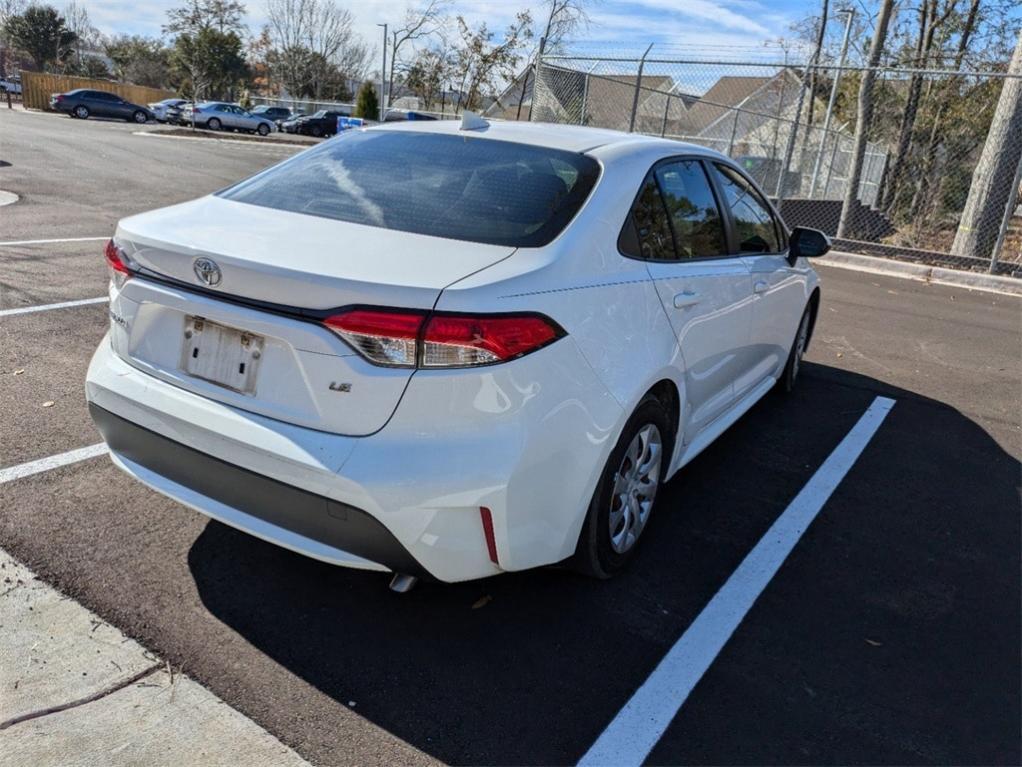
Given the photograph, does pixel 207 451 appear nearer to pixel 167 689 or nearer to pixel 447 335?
pixel 167 689

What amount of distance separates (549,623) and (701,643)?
546 millimetres

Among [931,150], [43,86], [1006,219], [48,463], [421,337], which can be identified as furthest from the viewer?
[43,86]

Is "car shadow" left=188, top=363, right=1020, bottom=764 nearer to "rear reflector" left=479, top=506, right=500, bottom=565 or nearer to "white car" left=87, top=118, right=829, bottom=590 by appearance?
"white car" left=87, top=118, right=829, bottom=590

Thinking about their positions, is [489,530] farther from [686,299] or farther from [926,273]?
[926,273]

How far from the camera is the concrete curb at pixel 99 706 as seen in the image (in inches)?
86.4

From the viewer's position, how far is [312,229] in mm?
2744

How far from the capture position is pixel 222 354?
2.54 m

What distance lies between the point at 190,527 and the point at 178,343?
3.32ft

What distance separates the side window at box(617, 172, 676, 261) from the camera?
3.08 meters

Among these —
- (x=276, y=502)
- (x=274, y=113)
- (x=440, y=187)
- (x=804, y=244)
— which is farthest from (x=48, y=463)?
(x=274, y=113)

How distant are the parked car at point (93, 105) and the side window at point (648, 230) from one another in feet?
136

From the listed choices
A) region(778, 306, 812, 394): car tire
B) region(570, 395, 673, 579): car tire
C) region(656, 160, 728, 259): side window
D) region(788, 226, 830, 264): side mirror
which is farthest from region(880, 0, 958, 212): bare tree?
region(570, 395, 673, 579): car tire

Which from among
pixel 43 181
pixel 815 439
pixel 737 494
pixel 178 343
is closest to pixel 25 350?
pixel 178 343

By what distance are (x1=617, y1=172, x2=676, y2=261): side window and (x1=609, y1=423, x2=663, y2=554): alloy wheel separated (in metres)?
0.68
